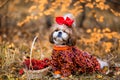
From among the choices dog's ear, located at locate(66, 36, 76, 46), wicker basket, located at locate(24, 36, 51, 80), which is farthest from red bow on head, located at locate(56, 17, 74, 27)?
wicker basket, located at locate(24, 36, 51, 80)

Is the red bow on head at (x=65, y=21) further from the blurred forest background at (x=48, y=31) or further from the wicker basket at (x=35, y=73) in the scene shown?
the wicker basket at (x=35, y=73)

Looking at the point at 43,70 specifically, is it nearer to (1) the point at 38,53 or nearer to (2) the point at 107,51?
(1) the point at 38,53

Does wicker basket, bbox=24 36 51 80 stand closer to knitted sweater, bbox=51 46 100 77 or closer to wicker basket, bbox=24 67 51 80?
wicker basket, bbox=24 67 51 80

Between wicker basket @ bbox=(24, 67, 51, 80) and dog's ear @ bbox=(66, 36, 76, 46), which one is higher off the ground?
dog's ear @ bbox=(66, 36, 76, 46)

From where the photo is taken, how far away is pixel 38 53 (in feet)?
20.2

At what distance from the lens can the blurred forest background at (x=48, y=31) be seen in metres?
5.56

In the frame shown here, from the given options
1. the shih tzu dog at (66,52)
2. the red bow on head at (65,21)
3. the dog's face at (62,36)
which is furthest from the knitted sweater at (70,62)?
the red bow on head at (65,21)

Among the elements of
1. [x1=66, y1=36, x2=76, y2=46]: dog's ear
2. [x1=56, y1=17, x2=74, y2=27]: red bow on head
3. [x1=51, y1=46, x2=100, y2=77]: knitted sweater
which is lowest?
[x1=51, y1=46, x2=100, y2=77]: knitted sweater

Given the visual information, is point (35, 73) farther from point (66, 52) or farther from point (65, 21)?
point (65, 21)

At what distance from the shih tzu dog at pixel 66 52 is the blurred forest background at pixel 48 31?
0.28 meters

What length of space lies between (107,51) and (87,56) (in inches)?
62.6

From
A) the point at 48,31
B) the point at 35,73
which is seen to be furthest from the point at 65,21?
the point at 48,31

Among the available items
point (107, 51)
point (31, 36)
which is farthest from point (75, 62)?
point (31, 36)

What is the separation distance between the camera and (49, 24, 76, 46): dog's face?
188 inches
